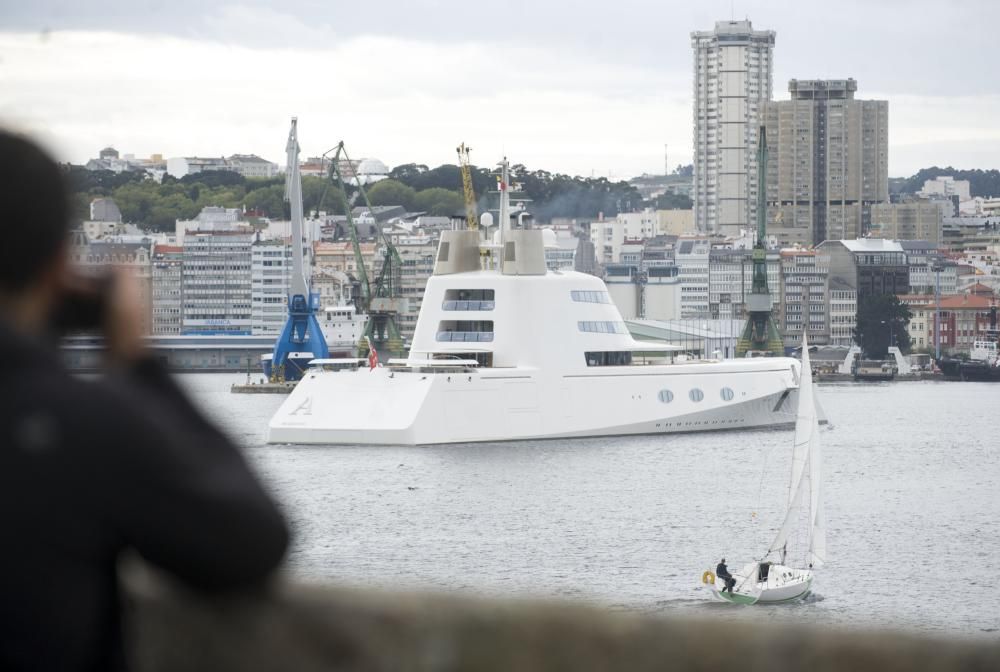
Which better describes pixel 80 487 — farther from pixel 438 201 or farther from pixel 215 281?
pixel 438 201

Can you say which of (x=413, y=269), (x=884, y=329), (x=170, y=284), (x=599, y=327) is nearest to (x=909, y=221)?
(x=884, y=329)

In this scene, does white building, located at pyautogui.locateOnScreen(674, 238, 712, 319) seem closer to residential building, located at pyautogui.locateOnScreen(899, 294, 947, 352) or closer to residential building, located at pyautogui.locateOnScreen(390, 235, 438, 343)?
residential building, located at pyautogui.locateOnScreen(899, 294, 947, 352)

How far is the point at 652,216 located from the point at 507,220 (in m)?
113

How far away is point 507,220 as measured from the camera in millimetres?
40719

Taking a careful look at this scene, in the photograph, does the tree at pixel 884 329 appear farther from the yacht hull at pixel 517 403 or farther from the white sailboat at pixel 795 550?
the white sailboat at pixel 795 550

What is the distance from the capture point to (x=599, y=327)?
38.4 meters

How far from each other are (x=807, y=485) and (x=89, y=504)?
22.1m

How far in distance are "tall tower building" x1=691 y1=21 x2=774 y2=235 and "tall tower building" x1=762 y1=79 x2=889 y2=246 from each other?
6560mm

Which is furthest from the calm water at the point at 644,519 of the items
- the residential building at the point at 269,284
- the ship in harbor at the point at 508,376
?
the residential building at the point at 269,284

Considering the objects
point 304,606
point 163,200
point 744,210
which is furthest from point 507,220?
point 744,210

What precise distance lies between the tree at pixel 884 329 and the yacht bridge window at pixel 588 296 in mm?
69561

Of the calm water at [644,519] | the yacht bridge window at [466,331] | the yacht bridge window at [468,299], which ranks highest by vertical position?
the yacht bridge window at [468,299]

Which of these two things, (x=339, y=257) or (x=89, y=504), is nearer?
(x=89, y=504)

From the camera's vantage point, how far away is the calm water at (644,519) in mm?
19984
